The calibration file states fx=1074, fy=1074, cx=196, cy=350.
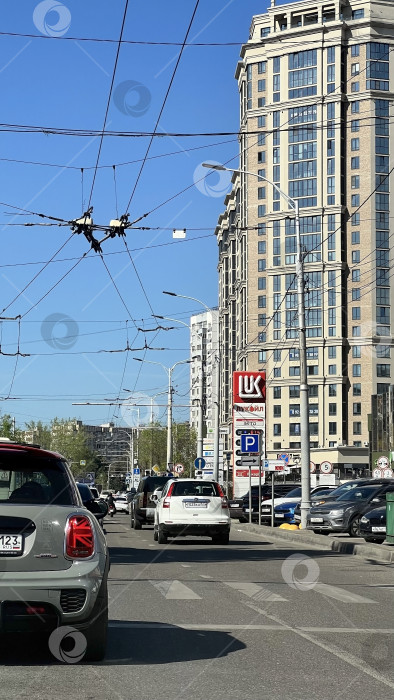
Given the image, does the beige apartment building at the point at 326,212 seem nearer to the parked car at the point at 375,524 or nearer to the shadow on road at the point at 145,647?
the parked car at the point at 375,524

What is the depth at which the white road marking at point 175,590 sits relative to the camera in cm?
1241

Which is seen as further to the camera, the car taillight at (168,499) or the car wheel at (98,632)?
the car taillight at (168,499)

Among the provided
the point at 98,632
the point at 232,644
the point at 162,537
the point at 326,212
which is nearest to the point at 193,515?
the point at 162,537

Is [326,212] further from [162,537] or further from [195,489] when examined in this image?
[162,537]

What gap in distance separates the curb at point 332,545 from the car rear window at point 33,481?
13.4 metres

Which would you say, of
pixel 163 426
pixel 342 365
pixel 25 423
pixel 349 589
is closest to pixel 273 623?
pixel 349 589

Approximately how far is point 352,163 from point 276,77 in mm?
13070

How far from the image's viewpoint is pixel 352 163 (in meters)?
122

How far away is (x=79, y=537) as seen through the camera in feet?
23.6

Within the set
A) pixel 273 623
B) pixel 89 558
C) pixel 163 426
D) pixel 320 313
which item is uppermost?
pixel 320 313

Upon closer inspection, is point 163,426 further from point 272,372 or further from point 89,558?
point 89,558

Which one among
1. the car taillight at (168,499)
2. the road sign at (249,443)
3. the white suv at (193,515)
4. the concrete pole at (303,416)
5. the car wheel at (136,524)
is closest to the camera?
the white suv at (193,515)

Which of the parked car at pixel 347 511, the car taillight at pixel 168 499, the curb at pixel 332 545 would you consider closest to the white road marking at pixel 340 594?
the curb at pixel 332 545

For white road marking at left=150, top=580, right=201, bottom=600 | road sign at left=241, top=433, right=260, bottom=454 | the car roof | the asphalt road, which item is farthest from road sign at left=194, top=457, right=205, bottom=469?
the car roof
